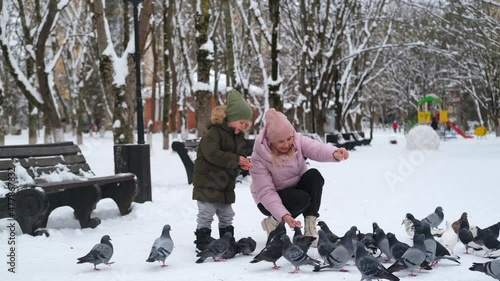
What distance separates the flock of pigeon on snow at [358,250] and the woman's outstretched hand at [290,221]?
18 centimetres

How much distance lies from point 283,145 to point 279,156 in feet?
0.42

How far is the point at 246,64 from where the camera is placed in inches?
1217

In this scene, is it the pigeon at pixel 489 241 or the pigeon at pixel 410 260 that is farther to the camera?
the pigeon at pixel 489 241

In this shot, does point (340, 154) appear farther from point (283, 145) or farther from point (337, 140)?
point (337, 140)

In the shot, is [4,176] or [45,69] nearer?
[4,176]

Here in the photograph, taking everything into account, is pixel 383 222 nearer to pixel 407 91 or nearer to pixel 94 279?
pixel 94 279

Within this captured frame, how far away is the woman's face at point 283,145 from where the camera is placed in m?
5.43

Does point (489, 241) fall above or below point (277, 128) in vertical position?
below

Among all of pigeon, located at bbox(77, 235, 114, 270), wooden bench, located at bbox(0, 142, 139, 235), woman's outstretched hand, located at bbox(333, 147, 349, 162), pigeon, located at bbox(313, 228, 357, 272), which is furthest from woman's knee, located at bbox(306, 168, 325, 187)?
wooden bench, located at bbox(0, 142, 139, 235)

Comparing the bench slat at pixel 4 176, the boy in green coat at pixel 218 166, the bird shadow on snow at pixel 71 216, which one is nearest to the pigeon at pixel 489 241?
the boy in green coat at pixel 218 166

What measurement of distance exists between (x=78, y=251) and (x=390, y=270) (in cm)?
326

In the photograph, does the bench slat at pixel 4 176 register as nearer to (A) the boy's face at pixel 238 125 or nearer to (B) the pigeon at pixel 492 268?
(A) the boy's face at pixel 238 125

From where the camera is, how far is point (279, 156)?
18.0 ft

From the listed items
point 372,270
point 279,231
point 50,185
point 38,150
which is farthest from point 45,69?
point 372,270
